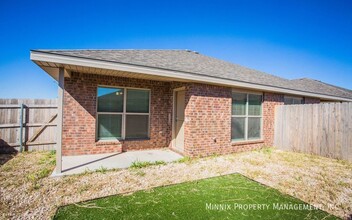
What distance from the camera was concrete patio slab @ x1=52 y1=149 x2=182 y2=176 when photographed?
5261 mm

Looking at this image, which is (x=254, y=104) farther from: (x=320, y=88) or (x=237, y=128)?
(x=320, y=88)

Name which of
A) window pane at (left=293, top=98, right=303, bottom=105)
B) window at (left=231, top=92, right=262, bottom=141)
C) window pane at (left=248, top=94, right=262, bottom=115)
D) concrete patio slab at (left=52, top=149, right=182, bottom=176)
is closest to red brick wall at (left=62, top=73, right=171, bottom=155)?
concrete patio slab at (left=52, top=149, right=182, bottom=176)

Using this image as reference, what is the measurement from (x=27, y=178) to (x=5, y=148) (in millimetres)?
3728

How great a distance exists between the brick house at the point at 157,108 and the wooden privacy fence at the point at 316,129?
88cm

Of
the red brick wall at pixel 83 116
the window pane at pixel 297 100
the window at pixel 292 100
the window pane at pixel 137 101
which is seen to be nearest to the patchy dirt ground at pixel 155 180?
the red brick wall at pixel 83 116

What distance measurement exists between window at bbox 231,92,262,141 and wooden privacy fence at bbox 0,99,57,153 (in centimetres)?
757

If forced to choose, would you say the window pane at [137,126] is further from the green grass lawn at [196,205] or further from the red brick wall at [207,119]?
the green grass lawn at [196,205]

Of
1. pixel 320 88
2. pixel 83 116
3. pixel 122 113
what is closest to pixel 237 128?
pixel 122 113

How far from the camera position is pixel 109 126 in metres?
7.05

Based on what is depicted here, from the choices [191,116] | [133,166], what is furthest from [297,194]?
[133,166]

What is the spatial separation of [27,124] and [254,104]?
9515 mm

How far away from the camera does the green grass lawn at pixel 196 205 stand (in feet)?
10.3

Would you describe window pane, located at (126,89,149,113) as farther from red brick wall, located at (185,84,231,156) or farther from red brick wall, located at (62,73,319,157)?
red brick wall, located at (185,84,231,156)

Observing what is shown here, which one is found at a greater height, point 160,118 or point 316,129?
point 160,118
